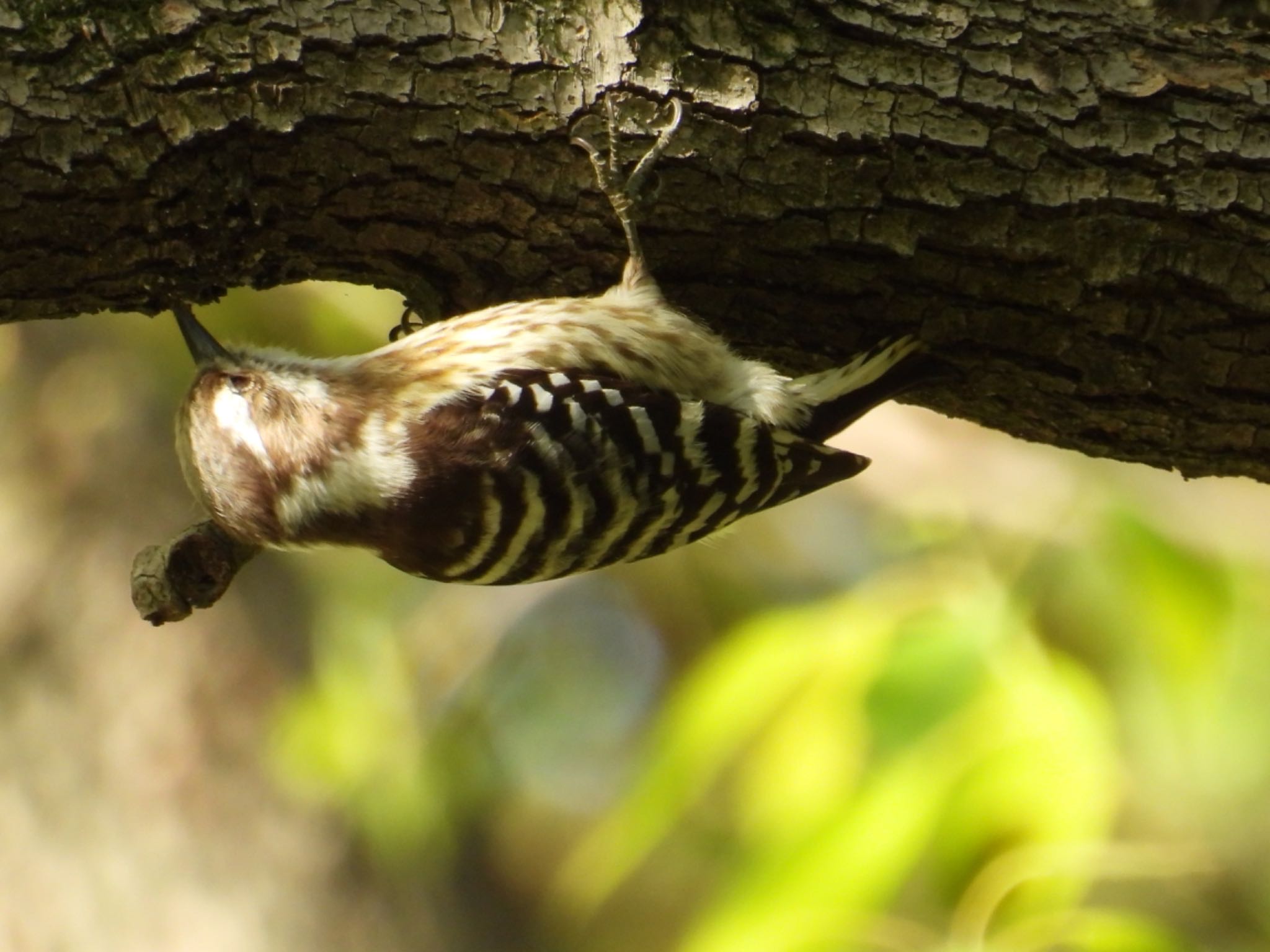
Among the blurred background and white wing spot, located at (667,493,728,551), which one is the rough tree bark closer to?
→ white wing spot, located at (667,493,728,551)

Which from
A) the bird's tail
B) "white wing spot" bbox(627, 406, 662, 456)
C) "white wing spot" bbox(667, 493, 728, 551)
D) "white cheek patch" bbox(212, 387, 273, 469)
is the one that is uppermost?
the bird's tail

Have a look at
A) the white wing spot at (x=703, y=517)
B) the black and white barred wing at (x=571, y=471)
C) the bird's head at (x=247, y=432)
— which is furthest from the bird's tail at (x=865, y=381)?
the bird's head at (x=247, y=432)

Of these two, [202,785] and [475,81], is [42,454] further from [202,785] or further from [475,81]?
[475,81]

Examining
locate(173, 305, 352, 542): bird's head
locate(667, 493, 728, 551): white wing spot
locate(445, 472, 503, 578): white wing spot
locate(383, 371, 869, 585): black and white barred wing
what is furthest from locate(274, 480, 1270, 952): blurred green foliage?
locate(173, 305, 352, 542): bird's head

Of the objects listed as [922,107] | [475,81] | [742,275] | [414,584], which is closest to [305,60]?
[475,81]

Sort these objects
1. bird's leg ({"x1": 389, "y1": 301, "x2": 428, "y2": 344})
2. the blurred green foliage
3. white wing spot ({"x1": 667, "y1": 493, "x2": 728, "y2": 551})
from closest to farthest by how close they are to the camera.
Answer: the blurred green foliage < white wing spot ({"x1": 667, "y1": 493, "x2": 728, "y2": 551}) < bird's leg ({"x1": 389, "y1": 301, "x2": 428, "y2": 344})

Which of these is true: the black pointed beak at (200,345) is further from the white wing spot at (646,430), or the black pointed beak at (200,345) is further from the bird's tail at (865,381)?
the bird's tail at (865,381)
